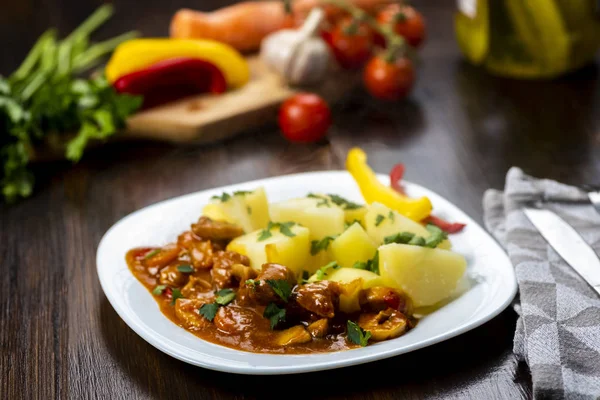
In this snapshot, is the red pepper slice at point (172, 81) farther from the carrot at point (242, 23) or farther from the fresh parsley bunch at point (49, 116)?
the carrot at point (242, 23)

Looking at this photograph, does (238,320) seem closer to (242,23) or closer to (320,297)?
(320,297)

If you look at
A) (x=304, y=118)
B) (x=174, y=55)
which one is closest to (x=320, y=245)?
(x=304, y=118)

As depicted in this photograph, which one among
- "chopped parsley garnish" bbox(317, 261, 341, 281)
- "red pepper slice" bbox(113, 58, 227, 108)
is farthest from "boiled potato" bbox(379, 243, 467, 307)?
"red pepper slice" bbox(113, 58, 227, 108)

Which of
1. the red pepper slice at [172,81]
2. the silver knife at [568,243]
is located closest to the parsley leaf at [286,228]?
the silver knife at [568,243]

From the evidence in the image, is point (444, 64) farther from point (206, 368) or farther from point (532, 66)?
point (206, 368)

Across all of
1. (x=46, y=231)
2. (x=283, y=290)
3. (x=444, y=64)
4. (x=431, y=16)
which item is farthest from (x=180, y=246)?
(x=431, y=16)
